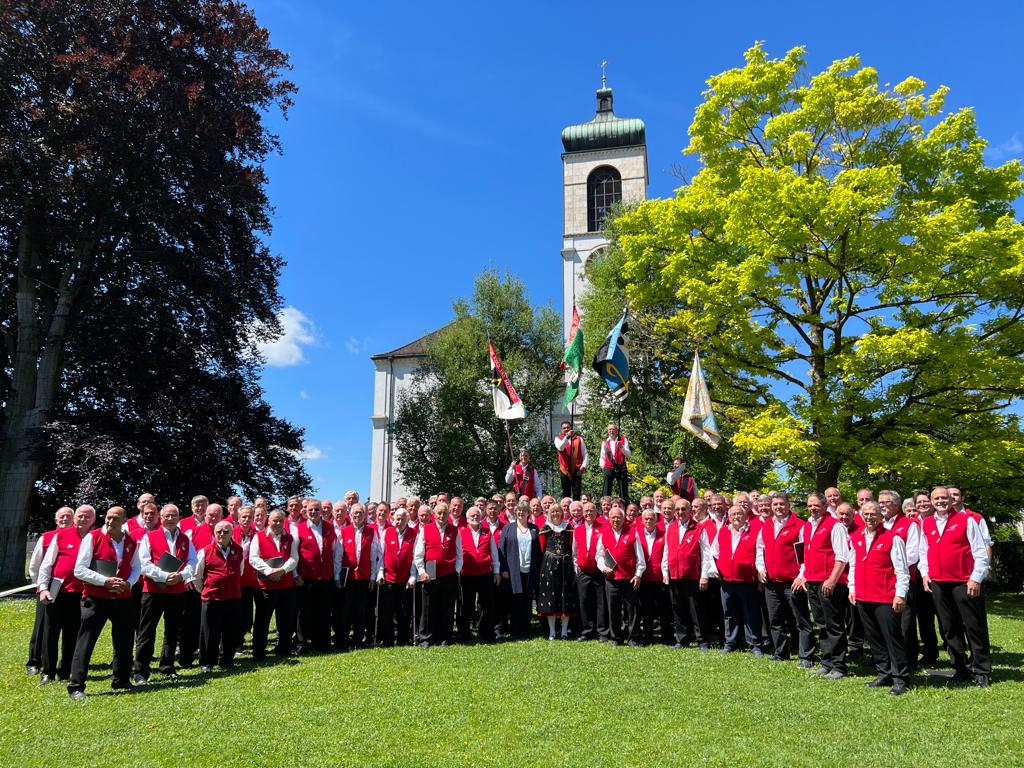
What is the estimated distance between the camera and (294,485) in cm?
1931

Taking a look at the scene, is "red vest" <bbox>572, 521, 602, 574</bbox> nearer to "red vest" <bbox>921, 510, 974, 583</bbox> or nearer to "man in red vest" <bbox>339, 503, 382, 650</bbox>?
"man in red vest" <bbox>339, 503, 382, 650</bbox>

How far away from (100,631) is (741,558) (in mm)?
7150

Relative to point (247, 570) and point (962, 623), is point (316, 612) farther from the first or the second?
point (962, 623)

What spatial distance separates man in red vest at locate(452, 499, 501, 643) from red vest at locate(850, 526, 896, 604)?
4765 millimetres

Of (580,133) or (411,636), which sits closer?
(411,636)

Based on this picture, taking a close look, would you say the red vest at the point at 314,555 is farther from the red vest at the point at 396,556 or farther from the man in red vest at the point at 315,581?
the red vest at the point at 396,556

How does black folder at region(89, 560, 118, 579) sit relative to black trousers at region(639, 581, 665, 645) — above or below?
above

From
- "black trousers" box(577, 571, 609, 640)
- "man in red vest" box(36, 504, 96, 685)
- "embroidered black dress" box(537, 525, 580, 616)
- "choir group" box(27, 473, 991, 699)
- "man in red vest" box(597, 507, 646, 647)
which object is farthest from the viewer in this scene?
"embroidered black dress" box(537, 525, 580, 616)

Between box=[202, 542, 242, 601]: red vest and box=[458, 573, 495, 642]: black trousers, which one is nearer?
box=[202, 542, 242, 601]: red vest

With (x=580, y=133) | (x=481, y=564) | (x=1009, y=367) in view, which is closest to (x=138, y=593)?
(x=481, y=564)

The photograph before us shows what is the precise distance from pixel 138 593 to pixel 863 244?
42.9 ft

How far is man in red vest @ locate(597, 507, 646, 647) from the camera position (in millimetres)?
9367

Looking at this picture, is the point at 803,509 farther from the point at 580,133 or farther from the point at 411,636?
the point at 580,133

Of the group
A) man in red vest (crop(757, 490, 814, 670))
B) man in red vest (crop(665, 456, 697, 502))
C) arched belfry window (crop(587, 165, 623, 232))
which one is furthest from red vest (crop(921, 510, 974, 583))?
arched belfry window (crop(587, 165, 623, 232))
